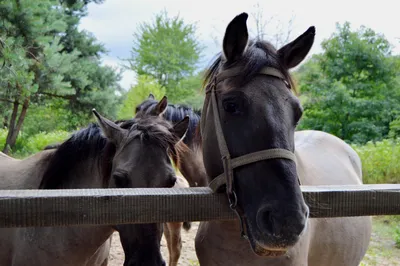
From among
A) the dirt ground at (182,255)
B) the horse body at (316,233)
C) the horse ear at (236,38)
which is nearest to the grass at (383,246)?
the dirt ground at (182,255)

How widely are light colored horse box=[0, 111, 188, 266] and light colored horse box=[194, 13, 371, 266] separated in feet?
1.47

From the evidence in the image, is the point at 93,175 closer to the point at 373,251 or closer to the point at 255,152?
the point at 255,152

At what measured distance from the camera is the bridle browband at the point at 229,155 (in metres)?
1.51

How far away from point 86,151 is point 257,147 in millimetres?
1595

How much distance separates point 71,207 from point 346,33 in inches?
727

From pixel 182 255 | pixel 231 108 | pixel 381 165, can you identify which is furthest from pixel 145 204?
pixel 381 165

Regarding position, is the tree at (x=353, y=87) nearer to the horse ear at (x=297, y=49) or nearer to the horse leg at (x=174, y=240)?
the horse leg at (x=174, y=240)

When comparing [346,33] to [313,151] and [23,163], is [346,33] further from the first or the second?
[23,163]

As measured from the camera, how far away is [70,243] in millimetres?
2479

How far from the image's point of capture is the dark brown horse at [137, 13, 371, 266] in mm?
1420

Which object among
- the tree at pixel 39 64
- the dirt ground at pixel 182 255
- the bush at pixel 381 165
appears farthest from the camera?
the bush at pixel 381 165

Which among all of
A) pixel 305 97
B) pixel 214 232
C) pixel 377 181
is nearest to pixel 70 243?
pixel 214 232

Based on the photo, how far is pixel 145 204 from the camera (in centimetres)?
138

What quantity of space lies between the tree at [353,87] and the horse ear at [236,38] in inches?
585
